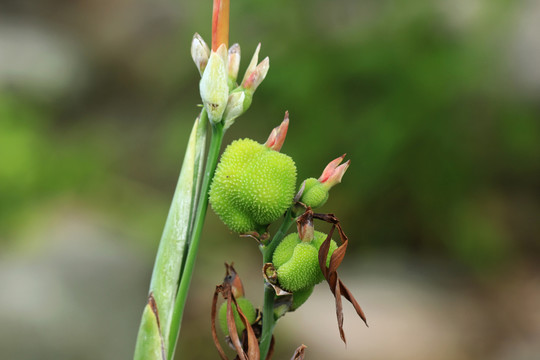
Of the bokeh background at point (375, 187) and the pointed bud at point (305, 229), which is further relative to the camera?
the bokeh background at point (375, 187)

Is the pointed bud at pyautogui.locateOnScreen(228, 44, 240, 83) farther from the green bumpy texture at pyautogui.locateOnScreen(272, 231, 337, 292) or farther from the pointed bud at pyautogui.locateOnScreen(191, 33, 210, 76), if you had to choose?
the green bumpy texture at pyautogui.locateOnScreen(272, 231, 337, 292)

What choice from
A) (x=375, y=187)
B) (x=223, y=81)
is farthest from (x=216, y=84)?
(x=375, y=187)

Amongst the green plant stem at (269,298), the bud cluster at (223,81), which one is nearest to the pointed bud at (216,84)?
the bud cluster at (223,81)

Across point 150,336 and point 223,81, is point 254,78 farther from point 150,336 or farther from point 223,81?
point 150,336

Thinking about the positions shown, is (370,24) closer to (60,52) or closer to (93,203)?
(93,203)

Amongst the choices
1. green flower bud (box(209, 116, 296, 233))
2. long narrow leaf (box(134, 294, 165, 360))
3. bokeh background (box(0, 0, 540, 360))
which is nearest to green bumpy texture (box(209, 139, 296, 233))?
green flower bud (box(209, 116, 296, 233))

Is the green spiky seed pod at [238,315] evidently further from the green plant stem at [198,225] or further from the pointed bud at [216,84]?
the pointed bud at [216,84]
